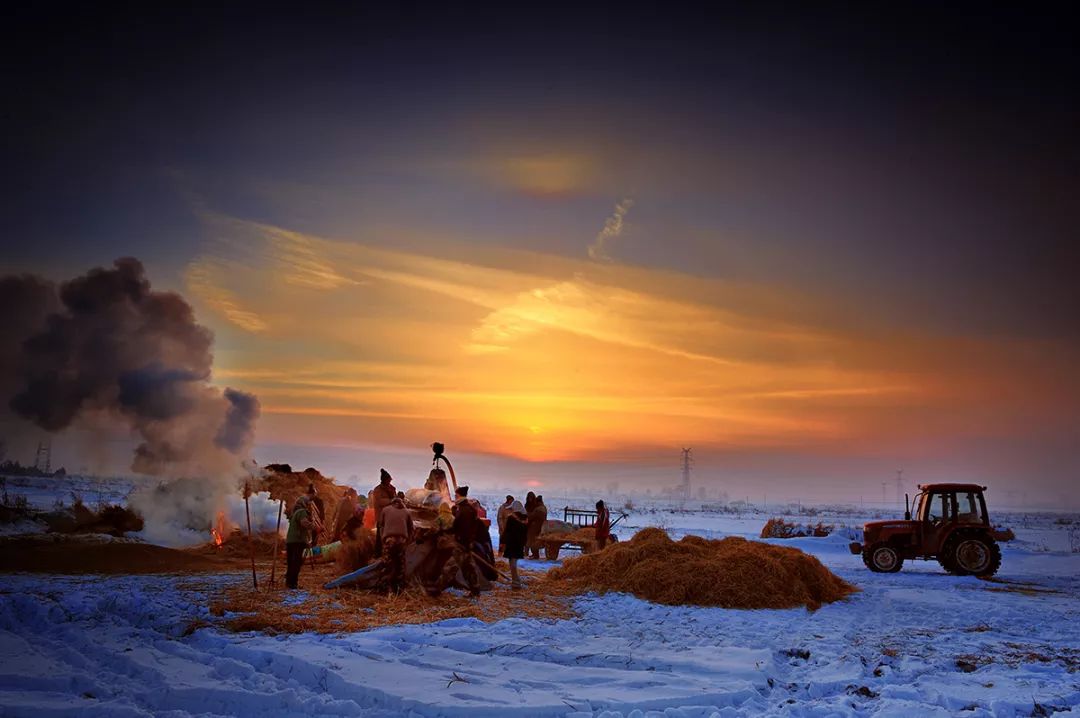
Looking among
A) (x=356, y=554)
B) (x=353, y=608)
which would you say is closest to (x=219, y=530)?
(x=356, y=554)

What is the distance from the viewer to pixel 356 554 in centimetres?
1569

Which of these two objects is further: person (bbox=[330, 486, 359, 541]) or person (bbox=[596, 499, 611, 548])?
person (bbox=[596, 499, 611, 548])

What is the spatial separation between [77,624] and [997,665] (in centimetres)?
1260

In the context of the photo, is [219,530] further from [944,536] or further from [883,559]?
[944,536]

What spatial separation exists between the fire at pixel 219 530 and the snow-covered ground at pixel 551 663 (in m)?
9.17

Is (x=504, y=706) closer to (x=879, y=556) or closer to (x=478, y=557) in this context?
(x=478, y=557)

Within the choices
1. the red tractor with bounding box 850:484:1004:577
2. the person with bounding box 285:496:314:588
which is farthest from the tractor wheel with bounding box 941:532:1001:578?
the person with bounding box 285:496:314:588

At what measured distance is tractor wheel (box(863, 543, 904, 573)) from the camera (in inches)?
787

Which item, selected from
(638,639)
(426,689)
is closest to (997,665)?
(638,639)

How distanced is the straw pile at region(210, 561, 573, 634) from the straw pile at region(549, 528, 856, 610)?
145 centimetres

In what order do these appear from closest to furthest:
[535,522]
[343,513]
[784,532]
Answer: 1. [343,513]
2. [535,522]
3. [784,532]

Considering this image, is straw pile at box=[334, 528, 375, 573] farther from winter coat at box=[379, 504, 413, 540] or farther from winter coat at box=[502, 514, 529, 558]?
winter coat at box=[502, 514, 529, 558]

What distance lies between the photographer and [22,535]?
20969mm

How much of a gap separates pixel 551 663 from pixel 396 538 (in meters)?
6.18
